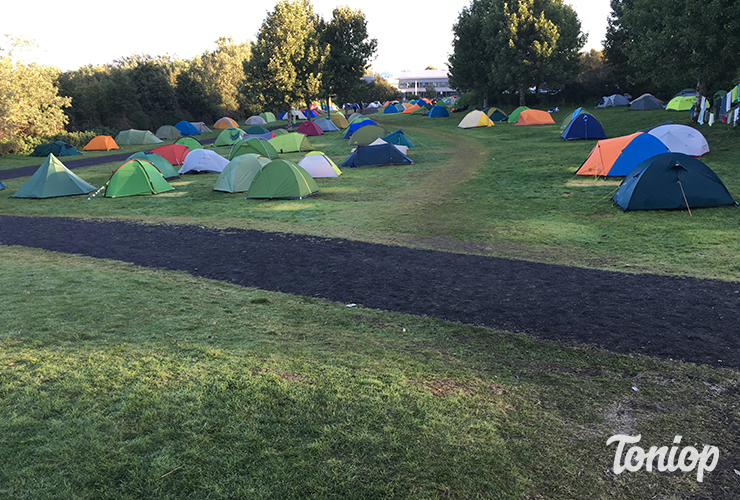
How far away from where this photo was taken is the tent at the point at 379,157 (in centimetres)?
2383

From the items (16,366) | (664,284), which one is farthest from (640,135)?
(16,366)

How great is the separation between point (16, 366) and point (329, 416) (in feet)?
10.9

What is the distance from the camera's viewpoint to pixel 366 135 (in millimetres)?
32125

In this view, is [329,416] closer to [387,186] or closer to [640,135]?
[387,186]

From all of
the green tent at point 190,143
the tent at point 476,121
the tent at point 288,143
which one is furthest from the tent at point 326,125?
the green tent at point 190,143

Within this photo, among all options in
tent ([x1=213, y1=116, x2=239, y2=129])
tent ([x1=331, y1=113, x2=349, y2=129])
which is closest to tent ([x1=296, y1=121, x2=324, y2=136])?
tent ([x1=331, y1=113, x2=349, y2=129])

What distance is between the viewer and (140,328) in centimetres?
618

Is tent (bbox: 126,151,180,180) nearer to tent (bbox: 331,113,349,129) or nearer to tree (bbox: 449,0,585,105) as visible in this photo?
tent (bbox: 331,113,349,129)

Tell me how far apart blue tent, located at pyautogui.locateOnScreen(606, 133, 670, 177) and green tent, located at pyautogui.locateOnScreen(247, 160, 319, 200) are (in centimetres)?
1080

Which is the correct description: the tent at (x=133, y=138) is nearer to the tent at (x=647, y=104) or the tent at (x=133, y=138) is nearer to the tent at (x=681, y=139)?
the tent at (x=681, y=139)

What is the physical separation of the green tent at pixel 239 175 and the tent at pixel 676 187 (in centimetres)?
1278

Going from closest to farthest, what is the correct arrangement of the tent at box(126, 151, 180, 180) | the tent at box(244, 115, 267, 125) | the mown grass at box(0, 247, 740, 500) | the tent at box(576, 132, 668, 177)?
the mown grass at box(0, 247, 740, 500) < the tent at box(576, 132, 668, 177) < the tent at box(126, 151, 180, 180) < the tent at box(244, 115, 267, 125)

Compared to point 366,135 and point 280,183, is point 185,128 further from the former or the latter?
point 280,183

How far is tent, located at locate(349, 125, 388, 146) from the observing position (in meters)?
31.8
